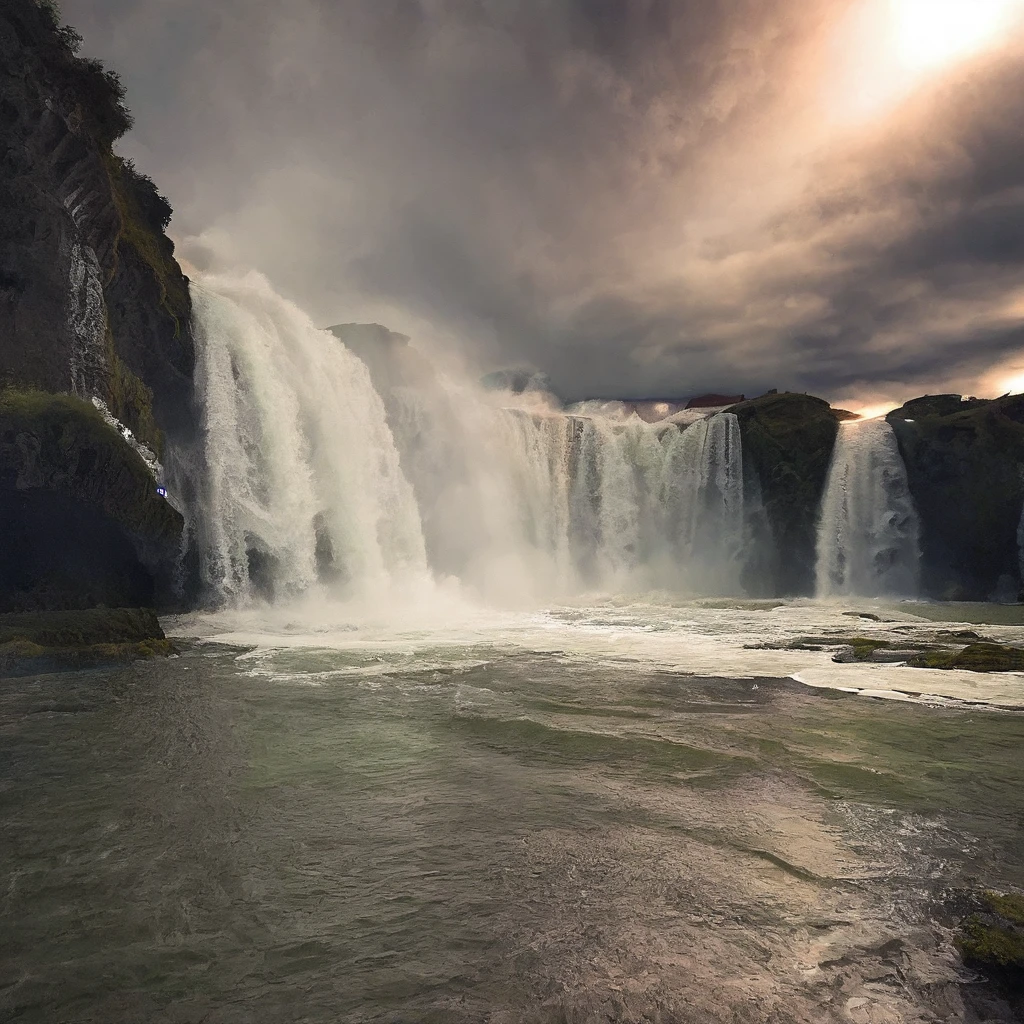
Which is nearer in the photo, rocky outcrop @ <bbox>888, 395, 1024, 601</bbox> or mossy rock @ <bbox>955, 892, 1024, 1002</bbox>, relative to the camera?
mossy rock @ <bbox>955, 892, 1024, 1002</bbox>

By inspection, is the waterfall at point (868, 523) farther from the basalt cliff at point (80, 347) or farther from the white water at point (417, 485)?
the basalt cliff at point (80, 347)

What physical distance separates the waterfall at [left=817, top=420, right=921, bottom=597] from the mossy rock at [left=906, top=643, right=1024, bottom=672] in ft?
113

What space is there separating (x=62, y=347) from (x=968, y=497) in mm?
54488

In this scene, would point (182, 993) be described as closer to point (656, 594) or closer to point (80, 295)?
point (80, 295)

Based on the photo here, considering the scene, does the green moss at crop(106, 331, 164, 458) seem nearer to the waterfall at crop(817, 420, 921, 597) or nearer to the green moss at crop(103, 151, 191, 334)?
the green moss at crop(103, 151, 191, 334)

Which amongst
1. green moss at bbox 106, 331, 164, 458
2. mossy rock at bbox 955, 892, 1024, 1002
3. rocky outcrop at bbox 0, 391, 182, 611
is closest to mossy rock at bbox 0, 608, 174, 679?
rocky outcrop at bbox 0, 391, 182, 611

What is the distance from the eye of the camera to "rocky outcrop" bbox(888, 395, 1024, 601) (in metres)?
44.2

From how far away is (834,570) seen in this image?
4738 centimetres

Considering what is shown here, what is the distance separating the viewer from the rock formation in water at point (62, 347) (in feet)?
55.9

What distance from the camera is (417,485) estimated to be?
3969 centimetres

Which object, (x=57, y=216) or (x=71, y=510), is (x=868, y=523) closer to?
(x=71, y=510)

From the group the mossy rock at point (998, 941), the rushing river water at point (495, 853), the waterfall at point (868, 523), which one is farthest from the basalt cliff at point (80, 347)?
the waterfall at point (868, 523)

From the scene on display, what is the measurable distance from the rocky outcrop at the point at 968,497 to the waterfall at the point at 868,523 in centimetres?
101

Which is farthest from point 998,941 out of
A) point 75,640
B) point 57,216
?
point 57,216
